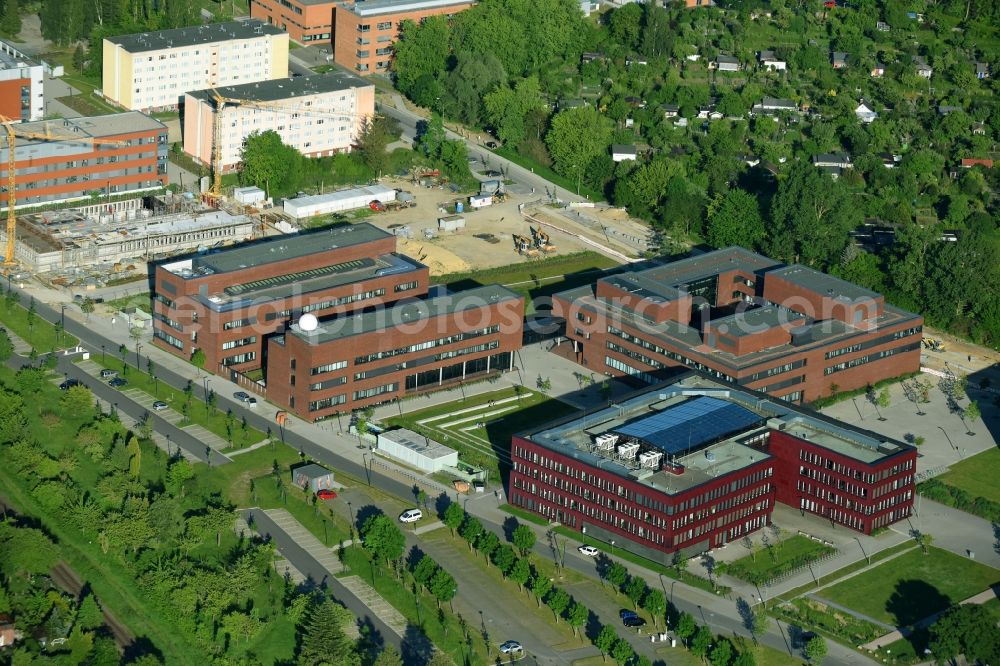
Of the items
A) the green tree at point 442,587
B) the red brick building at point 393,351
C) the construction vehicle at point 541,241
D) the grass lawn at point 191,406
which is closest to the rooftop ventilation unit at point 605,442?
the green tree at point 442,587

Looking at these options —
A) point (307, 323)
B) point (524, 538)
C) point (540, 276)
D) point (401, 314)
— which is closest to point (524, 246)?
point (540, 276)

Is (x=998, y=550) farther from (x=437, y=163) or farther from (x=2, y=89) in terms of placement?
(x=2, y=89)

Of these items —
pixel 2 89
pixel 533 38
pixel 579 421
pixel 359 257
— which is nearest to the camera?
pixel 579 421

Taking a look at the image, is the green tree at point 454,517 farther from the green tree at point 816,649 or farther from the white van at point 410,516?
the green tree at point 816,649

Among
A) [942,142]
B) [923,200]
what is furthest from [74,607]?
[942,142]

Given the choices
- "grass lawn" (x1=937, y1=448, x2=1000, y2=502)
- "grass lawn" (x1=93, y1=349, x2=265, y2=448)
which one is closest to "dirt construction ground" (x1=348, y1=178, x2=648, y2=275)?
"grass lawn" (x1=93, y1=349, x2=265, y2=448)

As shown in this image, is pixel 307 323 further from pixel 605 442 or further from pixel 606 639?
pixel 606 639
